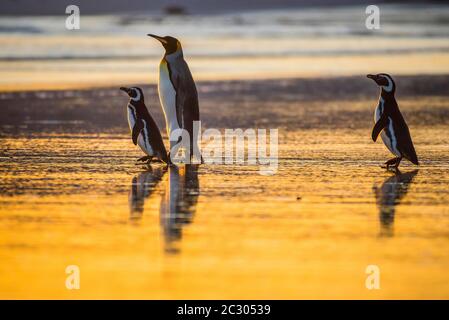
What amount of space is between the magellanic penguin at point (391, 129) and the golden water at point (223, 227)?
0.18m

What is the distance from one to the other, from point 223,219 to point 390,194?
1707mm

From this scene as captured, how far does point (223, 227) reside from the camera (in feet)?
23.8

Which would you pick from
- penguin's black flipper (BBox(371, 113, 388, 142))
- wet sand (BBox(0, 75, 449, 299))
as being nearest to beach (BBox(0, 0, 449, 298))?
wet sand (BBox(0, 75, 449, 299))

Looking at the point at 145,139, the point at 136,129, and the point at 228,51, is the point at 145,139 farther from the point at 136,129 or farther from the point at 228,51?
the point at 228,51

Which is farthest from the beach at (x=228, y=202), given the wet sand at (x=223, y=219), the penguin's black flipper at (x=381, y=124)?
the penguin's black flipper at (x=381, y=124)

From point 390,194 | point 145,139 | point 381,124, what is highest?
point 381,124

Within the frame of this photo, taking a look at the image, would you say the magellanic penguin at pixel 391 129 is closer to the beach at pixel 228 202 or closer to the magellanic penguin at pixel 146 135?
the beach at pixel 228 202

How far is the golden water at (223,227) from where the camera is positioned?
577 centimetres

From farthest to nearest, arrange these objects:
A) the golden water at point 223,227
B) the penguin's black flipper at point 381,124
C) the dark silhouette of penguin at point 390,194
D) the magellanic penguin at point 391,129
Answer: the penguin's black flipper at point 381,124 → the magellanic penguin at point 391,129 → the dark silhouette of penguin at point 390,194 → the golden water at point 223,227

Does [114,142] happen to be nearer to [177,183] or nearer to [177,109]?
[177,109]

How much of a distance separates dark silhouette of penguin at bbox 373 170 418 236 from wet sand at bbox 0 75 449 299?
0.01 meters

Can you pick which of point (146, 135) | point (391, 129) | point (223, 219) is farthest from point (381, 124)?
point (223, 219)

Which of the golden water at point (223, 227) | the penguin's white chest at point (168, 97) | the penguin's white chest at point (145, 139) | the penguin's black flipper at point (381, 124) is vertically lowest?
the golden water at point (223, 227)

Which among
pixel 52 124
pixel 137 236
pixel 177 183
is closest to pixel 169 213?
pixel 137 236
